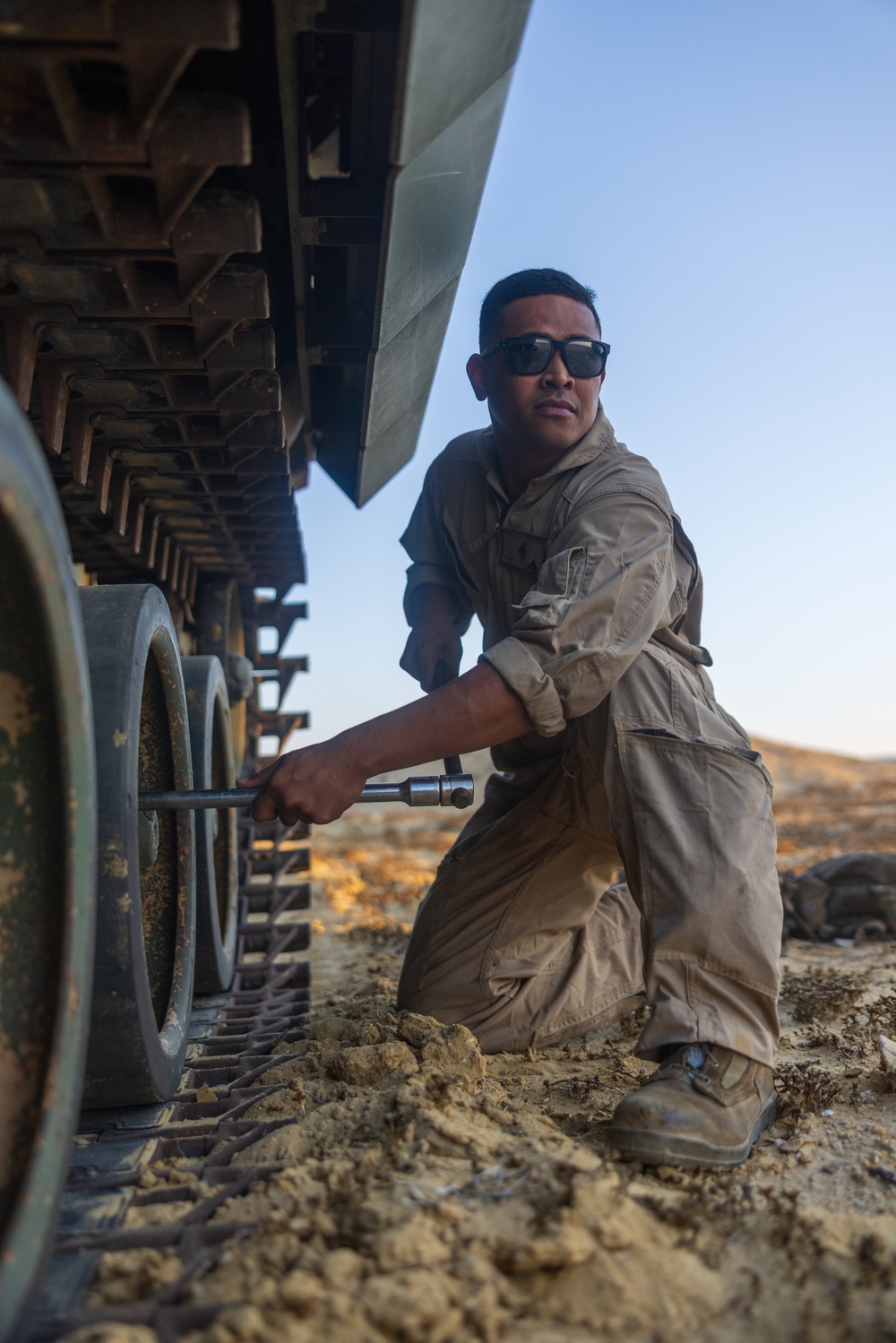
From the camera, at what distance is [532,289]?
2.93m

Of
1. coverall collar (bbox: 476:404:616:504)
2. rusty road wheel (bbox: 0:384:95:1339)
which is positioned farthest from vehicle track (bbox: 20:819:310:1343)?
coverall collar (bbox: 476:404:616:504)

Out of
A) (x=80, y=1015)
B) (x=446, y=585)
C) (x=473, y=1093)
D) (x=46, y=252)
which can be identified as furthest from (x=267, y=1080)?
(x=46, y=252)

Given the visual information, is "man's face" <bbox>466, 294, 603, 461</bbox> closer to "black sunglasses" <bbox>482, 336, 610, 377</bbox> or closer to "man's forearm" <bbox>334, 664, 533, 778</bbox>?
"black sunglasses" <bbox>482, 336, 610, 377</bbox>

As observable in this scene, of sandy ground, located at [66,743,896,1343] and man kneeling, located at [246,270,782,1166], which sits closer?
sandy ground, located at [66,743,896,1343]

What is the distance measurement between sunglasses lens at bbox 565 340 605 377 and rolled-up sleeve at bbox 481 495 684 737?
1.76 feet

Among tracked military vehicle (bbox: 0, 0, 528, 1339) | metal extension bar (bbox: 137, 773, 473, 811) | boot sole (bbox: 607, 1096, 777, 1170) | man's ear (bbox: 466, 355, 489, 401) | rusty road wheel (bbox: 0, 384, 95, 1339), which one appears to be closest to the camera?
rusty road wheel (bbox: 0, 384, 95, 1339)

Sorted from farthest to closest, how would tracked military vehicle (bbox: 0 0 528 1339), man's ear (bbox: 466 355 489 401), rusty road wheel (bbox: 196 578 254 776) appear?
rusty road wheel (bbox: 196 578 254 776) < man's ear (bbox: 466 355 489 401) < tracked military vehicle (bbox: 0 0 528 1339)

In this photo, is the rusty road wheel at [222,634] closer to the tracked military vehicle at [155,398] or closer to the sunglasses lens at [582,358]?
the tracked military vehicle at [155,398]

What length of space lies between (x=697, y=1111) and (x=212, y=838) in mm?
1897

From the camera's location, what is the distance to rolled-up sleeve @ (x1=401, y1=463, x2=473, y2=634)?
10.7ft

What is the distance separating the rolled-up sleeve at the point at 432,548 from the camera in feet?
10.7

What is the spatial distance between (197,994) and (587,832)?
1.53 metres

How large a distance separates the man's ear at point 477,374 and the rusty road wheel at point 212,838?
124 centimetres

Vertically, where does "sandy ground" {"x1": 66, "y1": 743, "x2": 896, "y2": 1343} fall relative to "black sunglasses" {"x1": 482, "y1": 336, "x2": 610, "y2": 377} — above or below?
below
